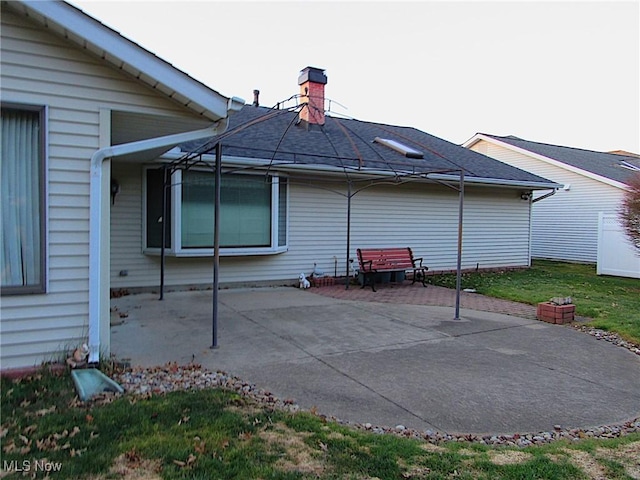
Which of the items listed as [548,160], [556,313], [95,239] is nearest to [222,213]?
[95,239]

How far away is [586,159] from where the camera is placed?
65.4 feet

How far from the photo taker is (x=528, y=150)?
19438 millimetres

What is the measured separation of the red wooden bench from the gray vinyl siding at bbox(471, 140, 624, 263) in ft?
30.5

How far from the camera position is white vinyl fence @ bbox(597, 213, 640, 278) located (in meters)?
13.0

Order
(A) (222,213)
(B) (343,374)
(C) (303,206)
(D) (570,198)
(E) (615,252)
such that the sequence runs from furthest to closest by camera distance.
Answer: (D) (570,198) < (E) (615,252) < (C) (303,206) < (A) (222,213) < (B) (343,374)

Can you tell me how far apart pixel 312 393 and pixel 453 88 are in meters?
15.8

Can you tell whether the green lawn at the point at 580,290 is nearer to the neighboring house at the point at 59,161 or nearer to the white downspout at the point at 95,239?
the white downspout at the point at 95,239

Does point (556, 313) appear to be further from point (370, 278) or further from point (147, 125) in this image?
point (147, 125)

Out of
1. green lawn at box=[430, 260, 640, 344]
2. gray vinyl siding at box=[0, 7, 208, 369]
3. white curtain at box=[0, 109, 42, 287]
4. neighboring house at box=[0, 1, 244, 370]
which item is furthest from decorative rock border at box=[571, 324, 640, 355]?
white curtain at box=[0, 109, 42, 287]

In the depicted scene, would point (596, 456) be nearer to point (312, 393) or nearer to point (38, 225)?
point (312, 393)

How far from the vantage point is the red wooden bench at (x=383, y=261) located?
10139mm

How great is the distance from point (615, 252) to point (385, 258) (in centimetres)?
763

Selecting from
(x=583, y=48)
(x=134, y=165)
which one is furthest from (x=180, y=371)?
(x=583, y=48)

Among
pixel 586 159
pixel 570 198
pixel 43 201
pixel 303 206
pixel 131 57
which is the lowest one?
pixel 43 201
